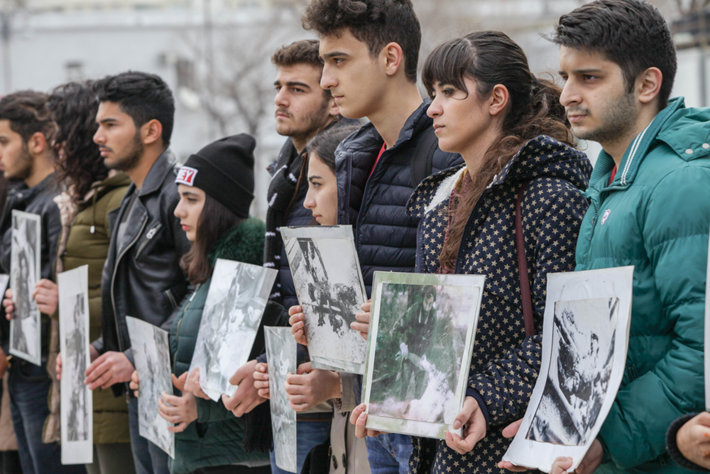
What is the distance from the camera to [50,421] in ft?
19.1

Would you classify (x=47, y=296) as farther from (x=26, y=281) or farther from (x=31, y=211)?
(x=31, y=211)

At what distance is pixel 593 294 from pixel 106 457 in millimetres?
3625

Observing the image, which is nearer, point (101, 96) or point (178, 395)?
point (178, 395)

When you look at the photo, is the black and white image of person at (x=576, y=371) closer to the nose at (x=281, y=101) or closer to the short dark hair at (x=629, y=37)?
the short dark hair at (x=629, y=37)

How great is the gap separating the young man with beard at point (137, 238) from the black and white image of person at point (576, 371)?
2611 mm

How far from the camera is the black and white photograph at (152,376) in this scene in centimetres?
452

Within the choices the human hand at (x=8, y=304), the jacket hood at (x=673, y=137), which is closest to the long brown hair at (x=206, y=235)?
the human hand at (x=8, y=304)

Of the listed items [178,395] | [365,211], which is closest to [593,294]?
[365,211]

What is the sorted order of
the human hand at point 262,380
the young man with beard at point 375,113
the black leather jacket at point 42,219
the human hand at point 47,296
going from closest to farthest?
the young man with beard at point 375,113, the human hand at point 262,380, the human hand at point 47,296, the black leather jacket at point 42,219

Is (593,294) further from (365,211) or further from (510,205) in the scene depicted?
(365,211)

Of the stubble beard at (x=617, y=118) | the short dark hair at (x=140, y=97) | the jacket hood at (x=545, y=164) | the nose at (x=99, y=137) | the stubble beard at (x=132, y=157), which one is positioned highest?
the short dark hair at (x=140, y=97)

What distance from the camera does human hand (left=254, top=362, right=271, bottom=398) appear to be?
4.13 meters

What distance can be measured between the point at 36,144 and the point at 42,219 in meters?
0.76

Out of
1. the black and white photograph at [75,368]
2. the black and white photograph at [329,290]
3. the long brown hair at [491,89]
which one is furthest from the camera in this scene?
the black and white photograph at [75,368]
